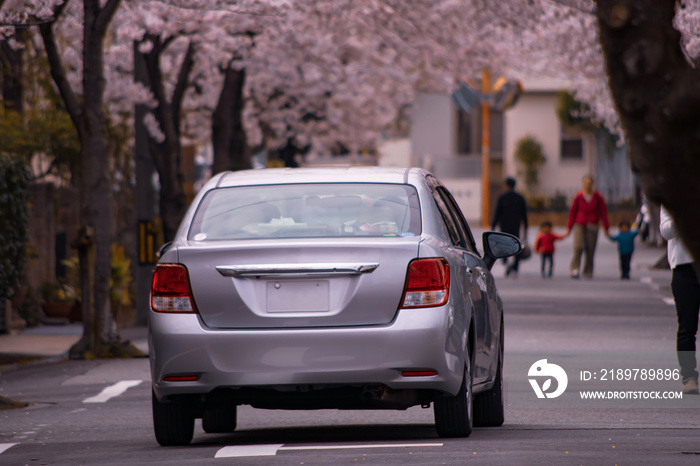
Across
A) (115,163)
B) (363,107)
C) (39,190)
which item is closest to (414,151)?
(363,107)

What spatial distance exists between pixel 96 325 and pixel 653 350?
237 inches

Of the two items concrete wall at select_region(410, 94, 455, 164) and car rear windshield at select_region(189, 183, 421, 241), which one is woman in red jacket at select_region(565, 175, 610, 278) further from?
concrete wall at select_region(410, 94, 455, 164)

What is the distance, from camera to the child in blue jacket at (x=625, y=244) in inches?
1066

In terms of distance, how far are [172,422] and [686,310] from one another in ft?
15.0

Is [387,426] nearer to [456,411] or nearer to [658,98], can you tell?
[456,411]

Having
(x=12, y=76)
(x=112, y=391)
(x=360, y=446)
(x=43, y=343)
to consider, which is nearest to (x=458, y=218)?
(x=360, y=446)

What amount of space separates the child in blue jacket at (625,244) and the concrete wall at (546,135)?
101ft

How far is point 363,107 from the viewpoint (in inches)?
1426

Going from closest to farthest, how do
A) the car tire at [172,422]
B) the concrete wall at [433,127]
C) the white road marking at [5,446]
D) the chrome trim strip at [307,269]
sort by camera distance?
the chrome trim strip at [307,269]
the car tire at [172,422]
the white road marking at [5,446]
the concrete wall at [433,127]

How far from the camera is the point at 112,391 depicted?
12.4 meters

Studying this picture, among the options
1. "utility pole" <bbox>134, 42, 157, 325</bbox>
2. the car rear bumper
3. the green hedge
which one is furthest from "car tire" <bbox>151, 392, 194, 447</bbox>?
"utility pole" <bbox>134, 42, 157, 325</bbox>

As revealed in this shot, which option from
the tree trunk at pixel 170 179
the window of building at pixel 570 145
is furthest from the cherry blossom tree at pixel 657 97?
the window of building at pixel 570 145

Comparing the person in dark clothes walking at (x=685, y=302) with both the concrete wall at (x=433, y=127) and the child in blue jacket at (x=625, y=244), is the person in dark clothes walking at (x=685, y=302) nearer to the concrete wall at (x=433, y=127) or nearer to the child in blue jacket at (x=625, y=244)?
the child in blue jacket at (x=625, y=244)

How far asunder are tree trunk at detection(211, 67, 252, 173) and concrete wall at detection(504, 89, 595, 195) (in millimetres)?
35808
